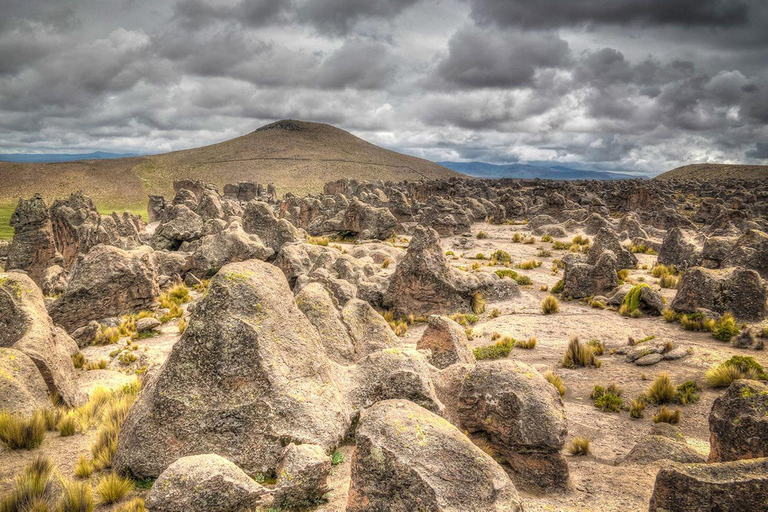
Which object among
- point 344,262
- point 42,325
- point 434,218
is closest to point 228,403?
point 42,325

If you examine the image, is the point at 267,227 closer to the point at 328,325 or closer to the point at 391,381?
the point at 328,325

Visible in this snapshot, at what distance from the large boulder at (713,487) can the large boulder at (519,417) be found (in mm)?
2126

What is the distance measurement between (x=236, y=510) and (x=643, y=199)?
7176 cm

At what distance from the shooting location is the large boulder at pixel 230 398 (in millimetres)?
6285

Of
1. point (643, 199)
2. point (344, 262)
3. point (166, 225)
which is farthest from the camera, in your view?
point (643, 199)

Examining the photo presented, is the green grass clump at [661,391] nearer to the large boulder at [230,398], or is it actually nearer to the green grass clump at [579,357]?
the green grass clump at [579,357]

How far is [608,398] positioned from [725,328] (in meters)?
6.81

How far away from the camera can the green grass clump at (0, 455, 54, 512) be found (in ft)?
17.1

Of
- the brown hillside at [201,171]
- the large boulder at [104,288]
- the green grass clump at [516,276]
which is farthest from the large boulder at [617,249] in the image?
the brown hillside at [201,171]

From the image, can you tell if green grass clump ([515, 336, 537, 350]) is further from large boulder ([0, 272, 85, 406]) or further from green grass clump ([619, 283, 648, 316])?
large boulder ([0, 272, 85, 406])

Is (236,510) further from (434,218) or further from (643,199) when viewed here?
(643,199)

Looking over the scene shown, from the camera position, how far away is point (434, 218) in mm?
43281

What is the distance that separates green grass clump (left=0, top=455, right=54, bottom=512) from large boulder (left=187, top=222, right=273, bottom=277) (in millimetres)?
20450

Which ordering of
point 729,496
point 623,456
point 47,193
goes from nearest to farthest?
point 729,496, point 623,456, point 47,193
